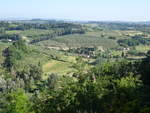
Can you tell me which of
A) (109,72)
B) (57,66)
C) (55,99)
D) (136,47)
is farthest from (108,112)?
(136,47)

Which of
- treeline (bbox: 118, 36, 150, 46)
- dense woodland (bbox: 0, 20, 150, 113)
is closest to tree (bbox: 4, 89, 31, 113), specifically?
dense woodland (bbox: 0, 20, 150, 113)

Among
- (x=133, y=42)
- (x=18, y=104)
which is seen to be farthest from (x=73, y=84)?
(x=133, y=42)

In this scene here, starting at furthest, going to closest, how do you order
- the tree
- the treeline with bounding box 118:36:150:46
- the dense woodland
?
1. the treeline with bounding box 118:36:150:46
2. the dense woodland
3. the tree

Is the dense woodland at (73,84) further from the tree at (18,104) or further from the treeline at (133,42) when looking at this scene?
the treeline at (133,42)

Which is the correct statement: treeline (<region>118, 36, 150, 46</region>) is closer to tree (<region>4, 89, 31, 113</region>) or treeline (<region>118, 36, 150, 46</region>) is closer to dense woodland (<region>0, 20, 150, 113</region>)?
dense woodland (<region>0, 20, 150, 113</region>)

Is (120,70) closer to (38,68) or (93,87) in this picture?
(93,87)

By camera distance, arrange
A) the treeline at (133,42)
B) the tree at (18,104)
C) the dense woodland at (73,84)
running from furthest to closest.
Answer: the treeline at (133,42)
the dense woodland at (73,84)
the tree at (18,104)

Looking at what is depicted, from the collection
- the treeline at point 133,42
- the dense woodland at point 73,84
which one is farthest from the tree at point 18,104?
the treeline at point 133,42

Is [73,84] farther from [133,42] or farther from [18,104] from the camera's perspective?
[133,42]

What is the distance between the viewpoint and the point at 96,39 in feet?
654

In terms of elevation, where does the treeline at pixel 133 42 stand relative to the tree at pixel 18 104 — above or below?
below

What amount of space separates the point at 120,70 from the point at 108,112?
34.9 meters

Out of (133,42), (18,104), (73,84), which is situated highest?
(18,104)

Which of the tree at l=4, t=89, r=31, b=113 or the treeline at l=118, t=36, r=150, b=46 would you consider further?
the treeline at l=118, t=36, r=150, b=46
